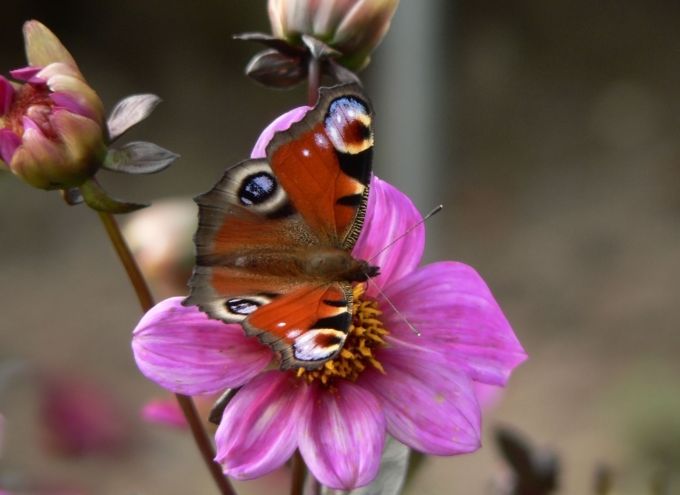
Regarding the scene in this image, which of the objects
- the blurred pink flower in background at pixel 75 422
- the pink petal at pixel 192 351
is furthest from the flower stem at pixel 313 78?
the blurred pink flower in background at pixel 75 422

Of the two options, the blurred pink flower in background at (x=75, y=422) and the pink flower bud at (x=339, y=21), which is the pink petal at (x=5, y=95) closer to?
the pink flower bud at (x=339, y=21)

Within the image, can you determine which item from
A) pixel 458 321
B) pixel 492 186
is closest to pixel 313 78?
pixel 458 321

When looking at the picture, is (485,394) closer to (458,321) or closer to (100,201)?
(458,321)

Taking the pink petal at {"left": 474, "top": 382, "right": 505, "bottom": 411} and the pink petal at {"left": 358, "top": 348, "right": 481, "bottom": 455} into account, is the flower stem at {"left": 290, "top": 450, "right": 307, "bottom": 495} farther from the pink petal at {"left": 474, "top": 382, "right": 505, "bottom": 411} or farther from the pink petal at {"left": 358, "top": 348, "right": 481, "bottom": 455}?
the pink petal at {"left": 474, "top": 382, "right": 505, "bottom": 411}

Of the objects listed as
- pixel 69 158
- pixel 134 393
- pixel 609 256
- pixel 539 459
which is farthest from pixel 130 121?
pixel 609 256

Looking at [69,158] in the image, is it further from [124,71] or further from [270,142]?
[124,71]

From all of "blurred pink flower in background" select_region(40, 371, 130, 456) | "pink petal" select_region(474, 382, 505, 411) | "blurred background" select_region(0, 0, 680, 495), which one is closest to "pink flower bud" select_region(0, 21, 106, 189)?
"pink petal" select_region(474, 382, 505, 411)
